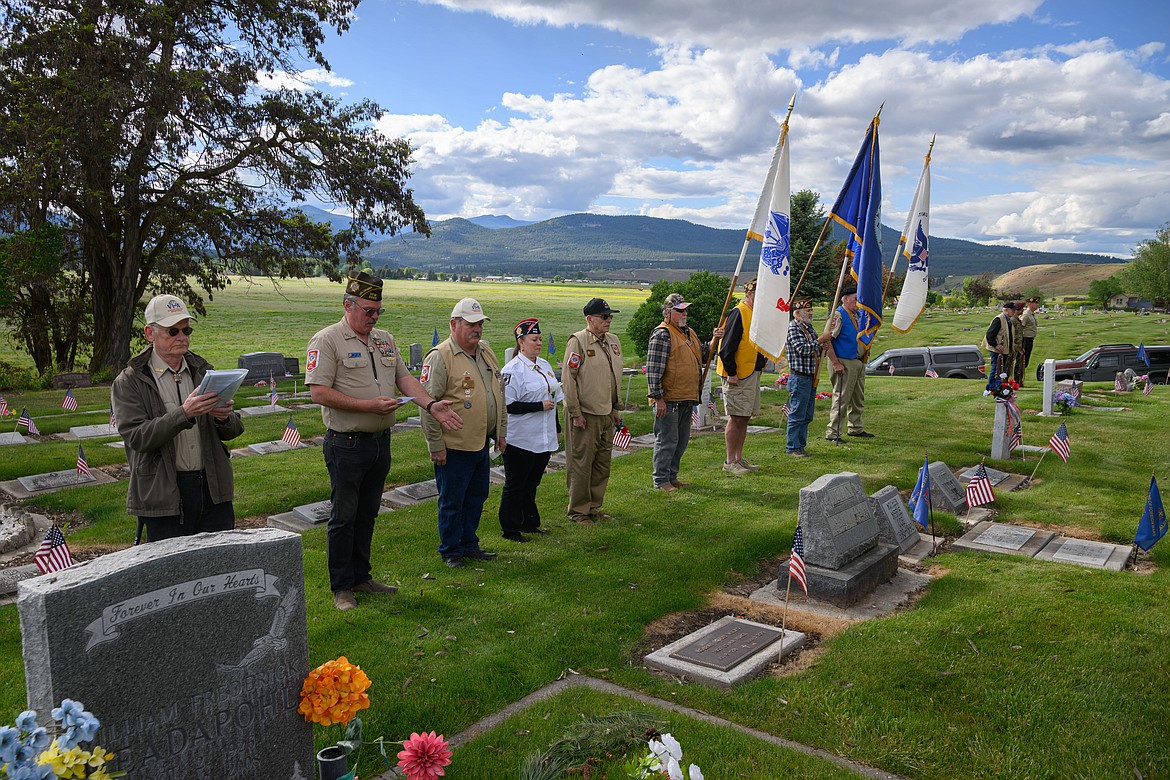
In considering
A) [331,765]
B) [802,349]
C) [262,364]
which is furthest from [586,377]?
[262,364]

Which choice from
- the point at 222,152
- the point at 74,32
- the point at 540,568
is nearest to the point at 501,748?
the point at 540,568

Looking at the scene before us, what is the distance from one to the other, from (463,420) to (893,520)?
4.37 meters

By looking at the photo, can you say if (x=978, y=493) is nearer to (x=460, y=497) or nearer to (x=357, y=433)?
(x=460, y=497)

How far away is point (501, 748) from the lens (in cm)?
400

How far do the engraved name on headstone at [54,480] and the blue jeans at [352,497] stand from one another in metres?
5.85

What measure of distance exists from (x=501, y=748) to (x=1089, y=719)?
3.32 meters

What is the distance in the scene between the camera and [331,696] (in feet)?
11.0

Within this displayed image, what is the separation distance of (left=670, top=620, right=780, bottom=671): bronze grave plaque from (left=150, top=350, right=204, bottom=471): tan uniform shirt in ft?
10.9

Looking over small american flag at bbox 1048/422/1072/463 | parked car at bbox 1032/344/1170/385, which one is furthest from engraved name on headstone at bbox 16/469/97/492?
parked car at bbox 1032/344/1170/385

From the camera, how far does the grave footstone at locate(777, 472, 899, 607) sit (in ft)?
20.0

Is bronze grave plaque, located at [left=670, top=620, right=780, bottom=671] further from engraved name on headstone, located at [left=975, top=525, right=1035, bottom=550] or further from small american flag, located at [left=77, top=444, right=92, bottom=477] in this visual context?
small american flag, located at [left=77, top=444, right=92, bottom=477]

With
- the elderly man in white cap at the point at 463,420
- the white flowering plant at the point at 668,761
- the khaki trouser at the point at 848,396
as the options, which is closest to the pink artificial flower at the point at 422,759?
the white flowering plant at the point at 668,761

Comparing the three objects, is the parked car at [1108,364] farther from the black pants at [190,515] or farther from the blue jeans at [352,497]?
the black pants at [190,515]

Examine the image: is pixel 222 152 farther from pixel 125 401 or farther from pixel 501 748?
pixel 501 748
